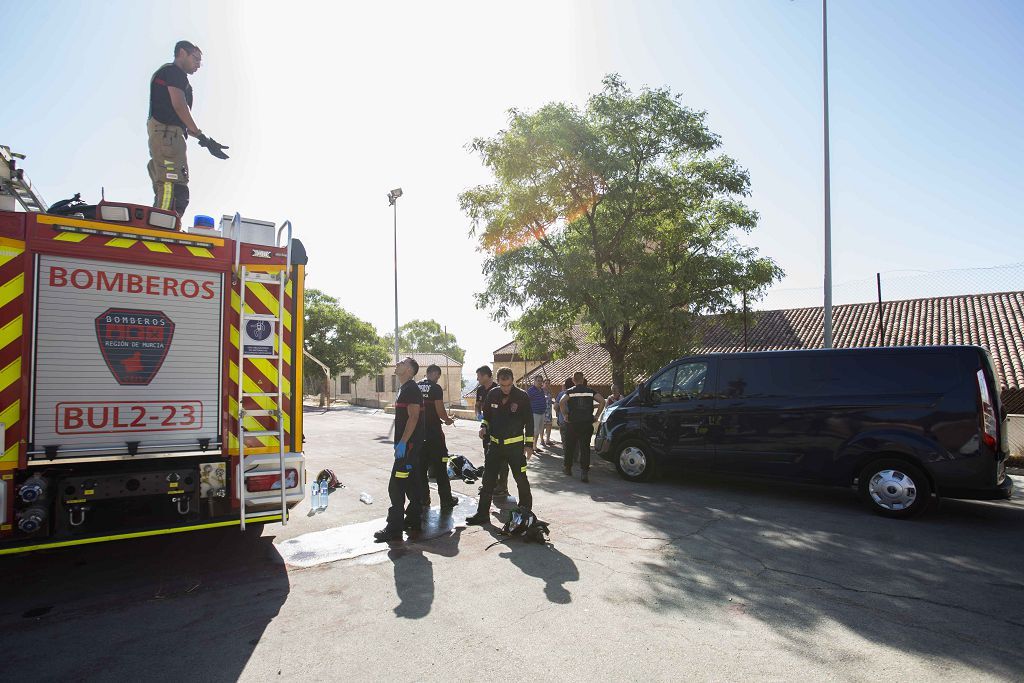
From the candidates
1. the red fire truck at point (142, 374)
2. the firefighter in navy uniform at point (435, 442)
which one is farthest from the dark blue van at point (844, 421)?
the red fire truck at point (142, 374)

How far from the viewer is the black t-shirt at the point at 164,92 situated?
563cm

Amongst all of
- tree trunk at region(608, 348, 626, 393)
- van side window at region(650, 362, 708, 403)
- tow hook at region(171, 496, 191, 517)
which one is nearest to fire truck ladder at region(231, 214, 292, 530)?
tow hook at region(171, 496, 191, 517)

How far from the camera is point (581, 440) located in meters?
8.62

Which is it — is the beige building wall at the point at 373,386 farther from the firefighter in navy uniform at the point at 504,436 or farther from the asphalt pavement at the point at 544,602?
the asphalt pavement at the point at 544,602

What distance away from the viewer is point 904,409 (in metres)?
6.23

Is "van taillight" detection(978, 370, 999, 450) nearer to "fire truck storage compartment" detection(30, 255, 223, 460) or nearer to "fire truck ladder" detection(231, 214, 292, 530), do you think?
"fire truck ladder" detection(231, 214, 292, 530)

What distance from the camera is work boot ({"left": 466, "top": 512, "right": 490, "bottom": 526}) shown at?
19.6 feet

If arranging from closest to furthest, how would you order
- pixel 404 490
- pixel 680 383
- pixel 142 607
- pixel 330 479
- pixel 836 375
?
pixel 142 607 → pixel 404 490 → pixel 836 375 → pixel 330 479 → pixel 680 383

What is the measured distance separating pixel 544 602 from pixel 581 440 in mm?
4803

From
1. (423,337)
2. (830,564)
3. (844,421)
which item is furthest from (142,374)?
(423,337)

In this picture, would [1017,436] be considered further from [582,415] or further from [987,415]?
[582,415]

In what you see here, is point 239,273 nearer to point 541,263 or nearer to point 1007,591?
point 1007,591

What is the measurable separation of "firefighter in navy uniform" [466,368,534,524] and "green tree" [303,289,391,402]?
37.9 metres

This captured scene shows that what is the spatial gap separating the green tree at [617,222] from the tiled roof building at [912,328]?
1240mm
